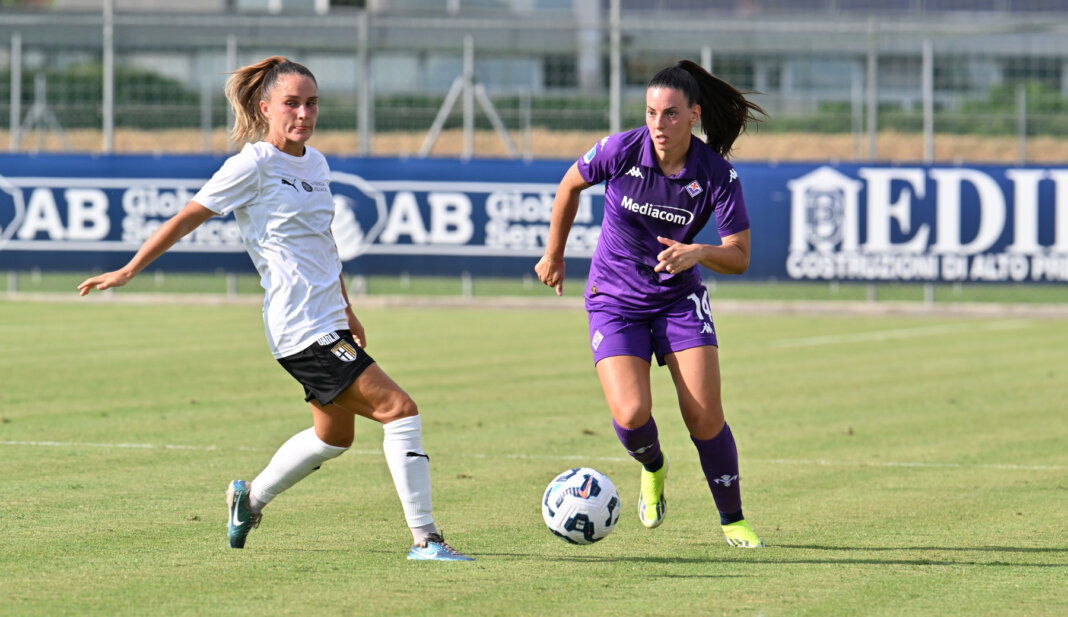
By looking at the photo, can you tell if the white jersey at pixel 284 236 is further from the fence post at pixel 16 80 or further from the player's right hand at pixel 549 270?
the fence post at pixel 16 80

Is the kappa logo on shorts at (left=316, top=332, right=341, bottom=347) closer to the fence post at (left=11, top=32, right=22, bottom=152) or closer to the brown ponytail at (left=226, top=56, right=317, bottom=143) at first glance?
the brown ponytail at (left=226, top=56, right=317, bottom=143)

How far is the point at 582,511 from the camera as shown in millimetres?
6867

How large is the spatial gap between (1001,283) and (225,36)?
Result: 41.7 ft

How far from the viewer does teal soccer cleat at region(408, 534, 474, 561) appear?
6.57 meters

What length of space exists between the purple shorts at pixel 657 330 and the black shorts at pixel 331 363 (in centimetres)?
118

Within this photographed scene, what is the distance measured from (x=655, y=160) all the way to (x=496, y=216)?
51.7ft

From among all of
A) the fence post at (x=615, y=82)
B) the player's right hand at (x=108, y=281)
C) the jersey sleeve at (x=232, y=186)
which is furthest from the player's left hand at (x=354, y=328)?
the fence post at (x=615, y=82)

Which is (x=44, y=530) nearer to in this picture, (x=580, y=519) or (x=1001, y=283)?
(x=580, y=519)

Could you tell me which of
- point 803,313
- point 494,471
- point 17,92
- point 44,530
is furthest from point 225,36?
point 44,530

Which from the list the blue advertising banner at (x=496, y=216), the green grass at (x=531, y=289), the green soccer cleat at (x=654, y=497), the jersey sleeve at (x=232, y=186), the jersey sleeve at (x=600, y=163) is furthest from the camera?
the green grass at (x=531, y=289)

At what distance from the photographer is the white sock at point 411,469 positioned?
6.57 meters

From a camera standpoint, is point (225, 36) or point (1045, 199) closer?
point (1045, 199)

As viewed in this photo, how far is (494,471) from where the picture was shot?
9289mm

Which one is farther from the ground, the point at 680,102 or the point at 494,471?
the point at 680,102
